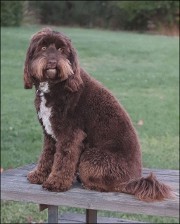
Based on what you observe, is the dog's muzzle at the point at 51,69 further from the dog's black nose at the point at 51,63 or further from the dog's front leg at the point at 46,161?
the dog's front leg at the point at 46,161

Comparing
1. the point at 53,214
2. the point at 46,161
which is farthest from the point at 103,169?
the point at 53,214

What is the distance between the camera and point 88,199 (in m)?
3.10

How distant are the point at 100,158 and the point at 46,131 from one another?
0.36 metres

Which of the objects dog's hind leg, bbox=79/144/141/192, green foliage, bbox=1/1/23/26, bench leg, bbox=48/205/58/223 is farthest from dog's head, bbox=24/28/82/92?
green foliage, bbox=1/1/23/26

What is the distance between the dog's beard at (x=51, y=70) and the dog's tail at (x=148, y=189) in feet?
2.44

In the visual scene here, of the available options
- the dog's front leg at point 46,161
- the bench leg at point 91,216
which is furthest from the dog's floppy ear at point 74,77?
the bench leg at point 91,216

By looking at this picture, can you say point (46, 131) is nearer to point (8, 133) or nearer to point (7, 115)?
point (8, 133)

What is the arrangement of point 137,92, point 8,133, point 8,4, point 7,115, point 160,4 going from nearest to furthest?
point 8,133 < point 7,115 < point 137,92 < point 8,4 < point 160,4

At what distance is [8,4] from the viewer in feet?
100.0

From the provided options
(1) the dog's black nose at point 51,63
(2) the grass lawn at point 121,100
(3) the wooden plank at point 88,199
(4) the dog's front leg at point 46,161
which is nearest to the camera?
(1) the dog's black nose at point 51,63

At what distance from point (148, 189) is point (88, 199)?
0.34m

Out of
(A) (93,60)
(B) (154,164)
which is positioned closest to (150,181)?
(B) (154,164)

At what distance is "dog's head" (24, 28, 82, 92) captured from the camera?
9.48 ft

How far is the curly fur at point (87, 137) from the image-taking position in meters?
3.12
